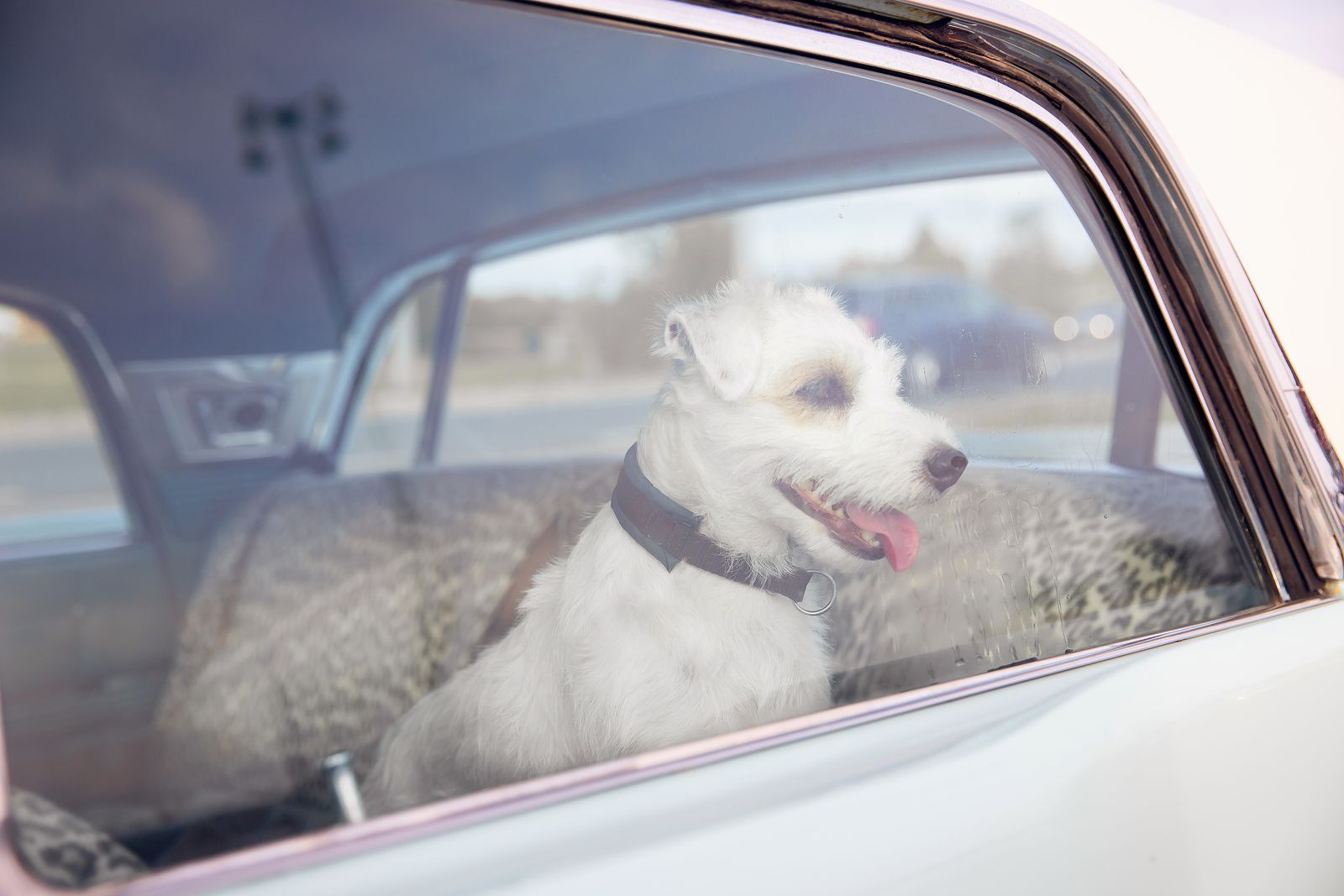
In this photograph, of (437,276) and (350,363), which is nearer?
(437,276)

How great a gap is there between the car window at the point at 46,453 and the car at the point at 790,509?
37 mm

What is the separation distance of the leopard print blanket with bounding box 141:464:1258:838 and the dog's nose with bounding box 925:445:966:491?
0.06ft

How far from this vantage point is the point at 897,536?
4.05ft

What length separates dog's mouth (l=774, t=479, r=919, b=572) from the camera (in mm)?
1233

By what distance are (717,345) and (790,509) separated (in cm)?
26

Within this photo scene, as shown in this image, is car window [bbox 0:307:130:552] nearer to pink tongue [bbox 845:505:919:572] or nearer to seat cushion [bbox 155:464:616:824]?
seat cushion [bbox 155:464:616:824]

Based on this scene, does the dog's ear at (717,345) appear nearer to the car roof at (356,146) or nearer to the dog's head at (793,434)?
the dog's head at (793,434)

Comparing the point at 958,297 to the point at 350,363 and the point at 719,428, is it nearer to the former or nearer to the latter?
the point at 719,428

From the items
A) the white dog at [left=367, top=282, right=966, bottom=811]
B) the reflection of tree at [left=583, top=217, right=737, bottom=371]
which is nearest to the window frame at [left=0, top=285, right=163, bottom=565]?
the reflection of tree at [left=583, top=217, right=737, bottom=371]

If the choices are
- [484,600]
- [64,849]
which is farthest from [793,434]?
[64,849]

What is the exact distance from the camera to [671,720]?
1113 millimetres

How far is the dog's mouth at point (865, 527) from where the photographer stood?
1233 millimetres

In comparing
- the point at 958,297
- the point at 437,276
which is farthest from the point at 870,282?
the point at 437,276

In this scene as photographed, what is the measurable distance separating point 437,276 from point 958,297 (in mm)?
2645
